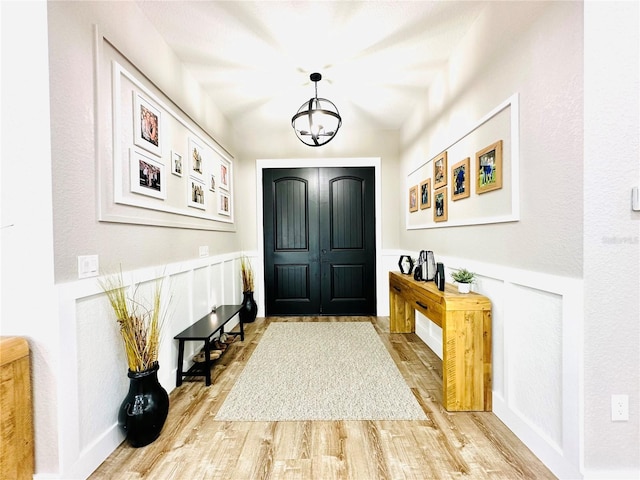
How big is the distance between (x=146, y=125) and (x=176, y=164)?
0.50m

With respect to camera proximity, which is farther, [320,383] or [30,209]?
[320,383]

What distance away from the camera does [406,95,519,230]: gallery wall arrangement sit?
1.88 m

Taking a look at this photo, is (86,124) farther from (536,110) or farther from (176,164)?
(536,110)

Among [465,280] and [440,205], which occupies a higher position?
[440,205]

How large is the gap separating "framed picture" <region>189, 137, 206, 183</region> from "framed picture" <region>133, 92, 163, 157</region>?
0.58 metres

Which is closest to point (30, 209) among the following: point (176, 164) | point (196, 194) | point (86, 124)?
point (86, 124)

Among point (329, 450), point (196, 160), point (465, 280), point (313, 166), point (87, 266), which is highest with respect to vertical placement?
point (313, 166)

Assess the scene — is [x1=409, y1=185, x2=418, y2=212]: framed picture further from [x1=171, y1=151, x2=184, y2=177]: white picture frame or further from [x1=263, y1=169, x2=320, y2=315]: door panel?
[x1=171, y1=151, x2=184, y2=177]: white picture frame

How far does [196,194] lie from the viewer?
3.05 meters

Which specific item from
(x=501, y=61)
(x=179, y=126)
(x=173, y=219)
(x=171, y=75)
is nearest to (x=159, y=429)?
(x=173, y=219)

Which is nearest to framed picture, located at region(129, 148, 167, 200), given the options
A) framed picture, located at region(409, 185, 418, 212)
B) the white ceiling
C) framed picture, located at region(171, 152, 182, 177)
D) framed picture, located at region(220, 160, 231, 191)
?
framed picture, located at region(171, 152, 182, 177)

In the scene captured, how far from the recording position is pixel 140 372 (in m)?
1.75

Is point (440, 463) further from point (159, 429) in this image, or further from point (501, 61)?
point (501, 61)

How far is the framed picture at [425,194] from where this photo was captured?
3313mm
